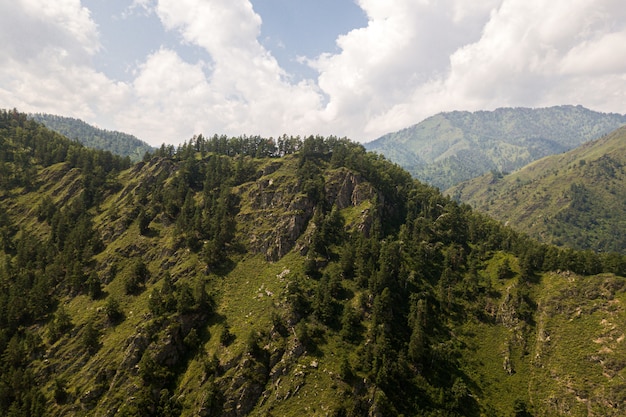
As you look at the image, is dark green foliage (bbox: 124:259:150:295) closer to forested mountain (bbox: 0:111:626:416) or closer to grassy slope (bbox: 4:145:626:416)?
forested mountain (bbox: 0:111:626:416)

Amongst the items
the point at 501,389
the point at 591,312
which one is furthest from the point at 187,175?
the point at 591,312

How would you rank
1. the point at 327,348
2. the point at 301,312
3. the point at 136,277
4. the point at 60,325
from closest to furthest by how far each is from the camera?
1. the point at 327,348
2. the point at 301,312
3. the point at 60,325
4. the point at 136,277

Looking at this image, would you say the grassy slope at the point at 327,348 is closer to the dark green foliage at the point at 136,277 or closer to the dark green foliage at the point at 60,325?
the dark green foliage at the point at 60,325

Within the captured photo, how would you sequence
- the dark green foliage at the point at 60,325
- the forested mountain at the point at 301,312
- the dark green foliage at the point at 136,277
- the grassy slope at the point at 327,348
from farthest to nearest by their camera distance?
the dark green foliage at the point at 136,277, the dark green foliage at the point at 60,325, the forested mountain at the point at 301,312, the grassy slope at the point at 327,348

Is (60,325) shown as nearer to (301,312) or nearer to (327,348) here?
(301,312)

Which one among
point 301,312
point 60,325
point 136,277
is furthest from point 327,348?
point 60,325

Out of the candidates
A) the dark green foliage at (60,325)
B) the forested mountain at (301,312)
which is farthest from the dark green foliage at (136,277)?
the dark green foliage at (60,325)

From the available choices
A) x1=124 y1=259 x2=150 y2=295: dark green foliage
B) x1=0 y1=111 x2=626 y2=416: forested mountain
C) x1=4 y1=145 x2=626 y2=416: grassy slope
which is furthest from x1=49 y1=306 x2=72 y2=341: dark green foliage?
x1=124 y1=259 x2=150 y2=295: dark green foliage

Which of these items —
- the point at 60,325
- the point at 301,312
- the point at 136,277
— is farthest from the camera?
the point at 136,277
